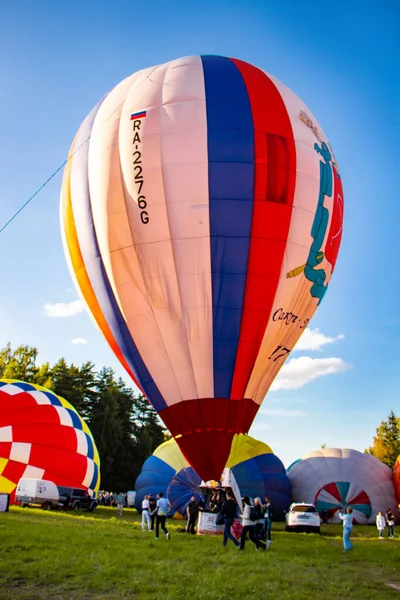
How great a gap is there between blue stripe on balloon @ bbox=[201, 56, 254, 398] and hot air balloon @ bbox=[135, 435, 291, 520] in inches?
221

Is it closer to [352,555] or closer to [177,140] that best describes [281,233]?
[177,140]


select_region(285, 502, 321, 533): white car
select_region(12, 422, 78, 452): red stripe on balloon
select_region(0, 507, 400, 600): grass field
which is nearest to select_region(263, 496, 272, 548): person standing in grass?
select_region(0, 507, 400, 600): grass field

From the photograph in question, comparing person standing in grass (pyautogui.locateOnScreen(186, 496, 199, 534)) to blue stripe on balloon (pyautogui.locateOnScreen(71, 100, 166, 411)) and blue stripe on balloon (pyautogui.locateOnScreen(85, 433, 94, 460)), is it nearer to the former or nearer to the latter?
A: blue stripe on balloon (pyautogui.locateOnScreen(71, 100, 166, 411))

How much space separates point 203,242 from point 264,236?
4.68 ft

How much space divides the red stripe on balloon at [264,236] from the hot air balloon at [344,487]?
32.4ft

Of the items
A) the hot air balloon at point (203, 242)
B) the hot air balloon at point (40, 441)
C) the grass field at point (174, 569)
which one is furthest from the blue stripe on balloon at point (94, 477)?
the grass field at point (174, 569)

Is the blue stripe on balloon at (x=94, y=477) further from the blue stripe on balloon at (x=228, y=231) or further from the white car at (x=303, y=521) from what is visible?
the blue stripe on balloon at (x=228, y=231)

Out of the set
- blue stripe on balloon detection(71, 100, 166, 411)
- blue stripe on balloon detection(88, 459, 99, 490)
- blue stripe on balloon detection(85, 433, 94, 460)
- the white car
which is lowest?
the white car

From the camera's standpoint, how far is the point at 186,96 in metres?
12.9

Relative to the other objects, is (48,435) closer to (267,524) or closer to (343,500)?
(267,524)

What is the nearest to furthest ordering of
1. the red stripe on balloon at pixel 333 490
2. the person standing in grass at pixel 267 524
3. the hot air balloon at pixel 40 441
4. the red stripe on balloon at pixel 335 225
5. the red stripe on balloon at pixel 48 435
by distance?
the person standing in grass at pixel 267 524, the red stripe on balloon at pixel 335 225, the hot air balloon at pixel 40 441, the red stripe on balloon at pixel 48 435, the red stripe on balloon at pixel 333 490

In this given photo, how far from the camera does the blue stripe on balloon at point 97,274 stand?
41.2 ft

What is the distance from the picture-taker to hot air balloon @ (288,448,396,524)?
20.0 m

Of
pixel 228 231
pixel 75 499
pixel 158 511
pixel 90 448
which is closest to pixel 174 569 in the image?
pixel 158 511
